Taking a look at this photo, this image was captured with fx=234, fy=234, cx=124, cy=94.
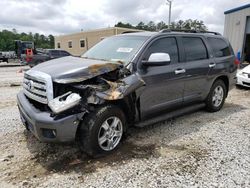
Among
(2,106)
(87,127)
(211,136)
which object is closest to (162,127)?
(211,136)

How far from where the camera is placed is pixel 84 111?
10.2 feet

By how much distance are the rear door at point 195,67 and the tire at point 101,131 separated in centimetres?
185

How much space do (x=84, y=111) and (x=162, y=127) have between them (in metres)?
2.04

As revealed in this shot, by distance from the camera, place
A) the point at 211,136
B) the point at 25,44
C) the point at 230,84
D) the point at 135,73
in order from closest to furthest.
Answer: the point at 135,73
the point at 211,136
the point at 230,84
the point at 25,44

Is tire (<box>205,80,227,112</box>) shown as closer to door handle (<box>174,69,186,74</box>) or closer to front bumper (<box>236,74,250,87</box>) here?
door handle (<box>174,69,186,74</box>)

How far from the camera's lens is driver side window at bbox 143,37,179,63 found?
4.03 m

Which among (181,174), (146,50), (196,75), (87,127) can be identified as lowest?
(181,174)

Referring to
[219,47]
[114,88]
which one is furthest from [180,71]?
[219,47]

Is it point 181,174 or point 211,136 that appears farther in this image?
point 211,136

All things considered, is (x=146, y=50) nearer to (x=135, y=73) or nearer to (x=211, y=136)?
(x=135, y=73)

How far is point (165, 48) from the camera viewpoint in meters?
4.30

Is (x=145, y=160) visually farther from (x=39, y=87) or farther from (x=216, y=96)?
(x=216, y=96)

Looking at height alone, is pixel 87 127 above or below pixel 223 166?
above

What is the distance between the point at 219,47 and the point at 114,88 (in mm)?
3629
